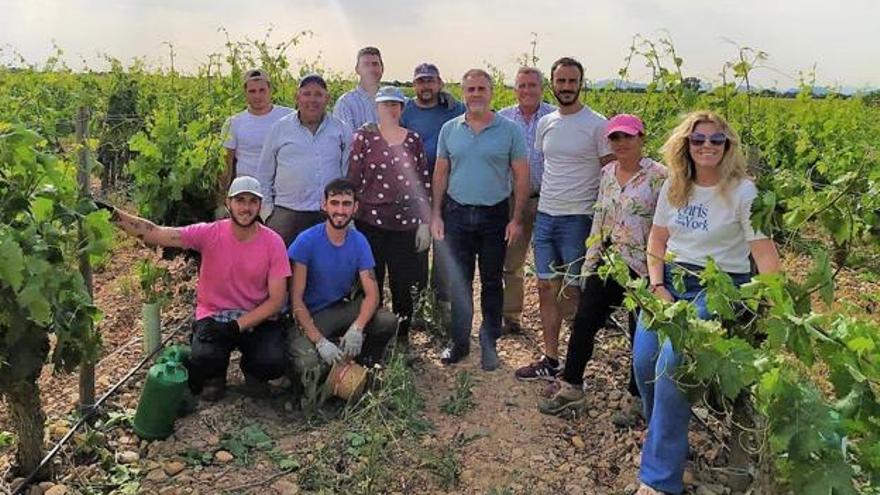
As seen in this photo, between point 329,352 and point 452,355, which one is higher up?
point 329,352

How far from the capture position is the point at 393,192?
14.0 feet

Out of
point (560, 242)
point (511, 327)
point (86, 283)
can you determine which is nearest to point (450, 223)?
point (560, 242)

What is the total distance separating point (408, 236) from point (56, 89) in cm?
1120

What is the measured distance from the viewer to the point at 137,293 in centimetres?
601

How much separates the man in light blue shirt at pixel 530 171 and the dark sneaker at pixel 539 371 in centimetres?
82

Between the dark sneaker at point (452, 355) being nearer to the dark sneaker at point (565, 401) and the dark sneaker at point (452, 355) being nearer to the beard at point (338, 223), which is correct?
the dark sneaker at point (565, 401)

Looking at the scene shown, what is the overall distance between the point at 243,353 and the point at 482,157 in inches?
63.8

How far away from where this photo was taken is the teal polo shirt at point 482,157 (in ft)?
13.5

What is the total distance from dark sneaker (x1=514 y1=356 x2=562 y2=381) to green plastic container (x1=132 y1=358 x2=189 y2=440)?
5.95 feet

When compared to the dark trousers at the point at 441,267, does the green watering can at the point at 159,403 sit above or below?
below

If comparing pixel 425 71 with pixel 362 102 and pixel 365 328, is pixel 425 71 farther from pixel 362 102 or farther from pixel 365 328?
pixel 365 328

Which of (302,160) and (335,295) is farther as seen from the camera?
(302,160)

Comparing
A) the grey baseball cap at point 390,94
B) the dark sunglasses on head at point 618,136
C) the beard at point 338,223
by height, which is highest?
the grey baseball cap at point 390,94

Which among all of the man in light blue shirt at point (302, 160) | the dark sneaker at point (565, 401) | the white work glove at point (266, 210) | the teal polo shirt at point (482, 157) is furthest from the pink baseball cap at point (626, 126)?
the white work glove at point (266, 210)
